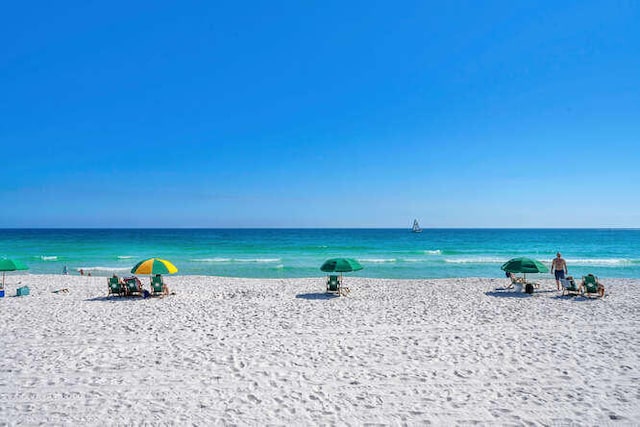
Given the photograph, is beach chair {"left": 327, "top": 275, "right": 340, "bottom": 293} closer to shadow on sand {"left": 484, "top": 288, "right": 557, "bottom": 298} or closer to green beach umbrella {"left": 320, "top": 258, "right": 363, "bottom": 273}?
green beach umbrella {"left": 320, "top": 258, "right": 363, "bottom": 273}

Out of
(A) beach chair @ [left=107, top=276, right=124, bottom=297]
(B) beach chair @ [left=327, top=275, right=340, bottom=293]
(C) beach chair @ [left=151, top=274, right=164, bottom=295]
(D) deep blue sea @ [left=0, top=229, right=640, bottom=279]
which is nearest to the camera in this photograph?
(A) beach chair @ [left=107, top=276, right=124, bottom=297]

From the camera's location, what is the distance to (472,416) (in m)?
4.37

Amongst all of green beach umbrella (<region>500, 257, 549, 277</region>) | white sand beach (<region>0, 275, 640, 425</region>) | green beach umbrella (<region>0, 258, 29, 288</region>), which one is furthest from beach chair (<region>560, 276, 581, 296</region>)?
green beach umbrella (<region>0, 258, 29, 288</region>)

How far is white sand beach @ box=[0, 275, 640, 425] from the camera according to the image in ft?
14.6

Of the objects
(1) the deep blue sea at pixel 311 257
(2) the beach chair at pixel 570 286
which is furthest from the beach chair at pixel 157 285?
(2) the beach chair at pixel 570 286

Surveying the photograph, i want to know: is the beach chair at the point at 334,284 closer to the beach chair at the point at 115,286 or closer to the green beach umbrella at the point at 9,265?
the beach chair at the point at 115,286

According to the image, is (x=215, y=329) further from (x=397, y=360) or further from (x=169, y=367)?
(x=397, y=360)

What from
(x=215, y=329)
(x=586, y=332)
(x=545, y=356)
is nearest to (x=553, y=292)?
(x=586, y=332)

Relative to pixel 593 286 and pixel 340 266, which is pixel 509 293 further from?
pixel 340 266

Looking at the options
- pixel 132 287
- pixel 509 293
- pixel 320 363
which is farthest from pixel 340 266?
pixel 132 287

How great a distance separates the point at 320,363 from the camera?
19.8 ft

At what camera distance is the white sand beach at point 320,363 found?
446cm

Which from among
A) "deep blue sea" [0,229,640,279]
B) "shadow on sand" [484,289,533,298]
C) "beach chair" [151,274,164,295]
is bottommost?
"deep blue sea" [0,229,640,279]

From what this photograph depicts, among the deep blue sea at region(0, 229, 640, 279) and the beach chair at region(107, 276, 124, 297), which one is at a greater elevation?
the beach chair at region(107, 276, 124, 297)
